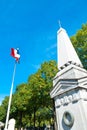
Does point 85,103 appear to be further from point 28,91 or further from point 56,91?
point 28,91

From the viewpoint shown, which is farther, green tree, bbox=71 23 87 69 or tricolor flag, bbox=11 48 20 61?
green tree, bbox=71 23 87 69

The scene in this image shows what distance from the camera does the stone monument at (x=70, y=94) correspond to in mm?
12067

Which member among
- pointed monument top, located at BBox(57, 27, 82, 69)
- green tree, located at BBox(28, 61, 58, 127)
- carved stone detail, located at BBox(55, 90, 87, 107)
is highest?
green tree, located at BBox(28, 61, 58, 127)

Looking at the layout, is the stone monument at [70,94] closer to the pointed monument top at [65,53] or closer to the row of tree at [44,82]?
the pointed monument top at [65,53]

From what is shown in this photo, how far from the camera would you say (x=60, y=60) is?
15.6m

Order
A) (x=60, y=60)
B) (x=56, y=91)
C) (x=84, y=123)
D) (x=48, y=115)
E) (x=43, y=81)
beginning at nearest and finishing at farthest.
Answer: (x=84, y=123), (x=56, y=91), (x=60, y=60), (x=43, y=81), (x=48, y=115)

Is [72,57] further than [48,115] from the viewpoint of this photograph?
No

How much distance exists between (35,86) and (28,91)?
427cm

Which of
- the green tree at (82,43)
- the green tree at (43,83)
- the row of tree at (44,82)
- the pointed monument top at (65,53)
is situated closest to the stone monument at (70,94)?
the pointed monument top at (65,53)

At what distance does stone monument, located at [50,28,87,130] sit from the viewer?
12067 millimetres

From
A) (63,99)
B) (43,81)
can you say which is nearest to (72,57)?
(63,99)

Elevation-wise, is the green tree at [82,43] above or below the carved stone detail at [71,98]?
above

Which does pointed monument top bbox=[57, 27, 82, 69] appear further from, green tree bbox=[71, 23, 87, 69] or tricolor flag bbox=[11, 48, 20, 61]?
green tree bbox=[71, 23, 87, 69]

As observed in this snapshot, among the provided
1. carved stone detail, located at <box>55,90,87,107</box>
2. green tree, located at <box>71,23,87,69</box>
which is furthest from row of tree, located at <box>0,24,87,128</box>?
carved stone detail, located at <box>55,90,87,107</box>
